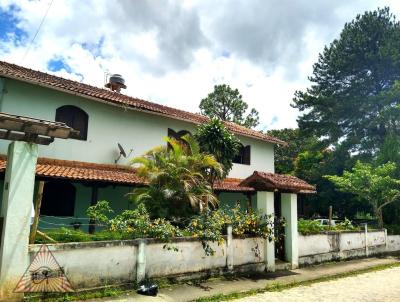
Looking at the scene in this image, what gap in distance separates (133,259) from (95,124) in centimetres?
818

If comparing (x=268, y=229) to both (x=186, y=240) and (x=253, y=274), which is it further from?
(x=186, y=240)

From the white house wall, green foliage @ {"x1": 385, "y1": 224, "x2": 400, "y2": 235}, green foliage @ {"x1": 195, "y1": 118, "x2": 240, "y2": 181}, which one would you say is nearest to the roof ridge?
the white house wall

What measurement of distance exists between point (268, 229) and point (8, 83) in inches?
398

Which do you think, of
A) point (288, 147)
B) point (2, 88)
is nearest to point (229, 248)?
point (2, 88)

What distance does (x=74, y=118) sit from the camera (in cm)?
1423

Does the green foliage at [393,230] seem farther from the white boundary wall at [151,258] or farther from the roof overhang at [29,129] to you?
the roof overhang at [29,129]

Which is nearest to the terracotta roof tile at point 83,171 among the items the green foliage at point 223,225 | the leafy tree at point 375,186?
the green foliage at point 223,225

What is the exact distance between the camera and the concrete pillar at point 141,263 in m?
7.85

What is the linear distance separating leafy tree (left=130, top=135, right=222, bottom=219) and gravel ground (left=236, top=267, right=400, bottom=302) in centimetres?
362

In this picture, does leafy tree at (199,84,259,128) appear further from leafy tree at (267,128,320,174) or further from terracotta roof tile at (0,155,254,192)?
terracotta roof tile at (0,155,254,192)

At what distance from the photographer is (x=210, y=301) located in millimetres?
7289

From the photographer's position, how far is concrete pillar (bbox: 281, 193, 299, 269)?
11336 mm

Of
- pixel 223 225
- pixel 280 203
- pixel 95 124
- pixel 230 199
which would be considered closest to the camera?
pixel 223 225

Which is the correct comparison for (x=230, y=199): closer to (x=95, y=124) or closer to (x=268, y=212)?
(x=95, y=124)
